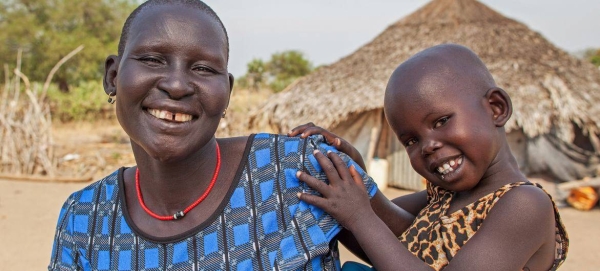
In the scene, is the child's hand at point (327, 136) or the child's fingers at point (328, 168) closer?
the child's fingers at point (328, 168)

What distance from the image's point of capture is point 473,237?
5.52 ft

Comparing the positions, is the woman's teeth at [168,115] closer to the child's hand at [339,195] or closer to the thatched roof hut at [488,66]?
the child's hand at [339,195]

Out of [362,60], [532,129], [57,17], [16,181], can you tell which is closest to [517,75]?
[532,129]

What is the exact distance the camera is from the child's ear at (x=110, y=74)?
1.77 m

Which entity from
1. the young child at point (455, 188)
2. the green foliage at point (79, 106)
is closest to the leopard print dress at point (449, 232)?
the young child at point (455, 188)

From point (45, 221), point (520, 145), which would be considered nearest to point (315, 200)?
point (45, 221)

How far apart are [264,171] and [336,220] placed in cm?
28

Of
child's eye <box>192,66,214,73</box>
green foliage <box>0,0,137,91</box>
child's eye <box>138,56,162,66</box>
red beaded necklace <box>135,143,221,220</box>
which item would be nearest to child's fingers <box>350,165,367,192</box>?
red beaded necklace <box>135,143,221,220</box>

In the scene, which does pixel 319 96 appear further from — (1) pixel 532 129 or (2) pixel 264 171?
(2) pixel 264 171

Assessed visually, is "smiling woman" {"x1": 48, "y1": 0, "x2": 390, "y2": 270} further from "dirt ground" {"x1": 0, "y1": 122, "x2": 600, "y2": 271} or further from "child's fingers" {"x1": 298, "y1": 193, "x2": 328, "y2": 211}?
"dirt ground" {"x1": 0, "y1": 122, "x2": 600, "y2": 271}

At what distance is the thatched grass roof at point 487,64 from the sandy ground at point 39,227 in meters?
1.81

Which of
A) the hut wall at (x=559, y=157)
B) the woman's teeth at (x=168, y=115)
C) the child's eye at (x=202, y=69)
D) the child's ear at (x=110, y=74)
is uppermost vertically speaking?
the child's ear at (x=110, y=74)

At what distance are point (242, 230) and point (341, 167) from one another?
362mm

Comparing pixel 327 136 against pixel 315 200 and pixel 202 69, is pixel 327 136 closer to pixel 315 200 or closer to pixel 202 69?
pixel 315 200
